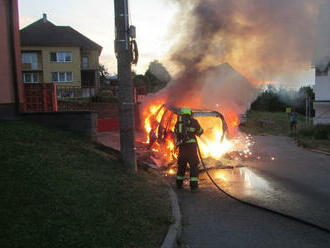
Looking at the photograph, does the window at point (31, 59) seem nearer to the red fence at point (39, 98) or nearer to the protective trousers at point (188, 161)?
the red fence at point (39, 98)

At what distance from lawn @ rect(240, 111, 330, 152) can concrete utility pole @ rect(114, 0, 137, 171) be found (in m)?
8.81

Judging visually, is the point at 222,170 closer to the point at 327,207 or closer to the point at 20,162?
the point at 327,207

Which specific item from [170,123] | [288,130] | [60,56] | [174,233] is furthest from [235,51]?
[60,56]

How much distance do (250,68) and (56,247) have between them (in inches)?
365

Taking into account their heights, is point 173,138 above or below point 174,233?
above

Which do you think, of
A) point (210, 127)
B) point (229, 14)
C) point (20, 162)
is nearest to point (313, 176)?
point (210, 127)

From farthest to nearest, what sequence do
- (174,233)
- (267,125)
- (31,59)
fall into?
(31,59) < (267,125) < (174,233)

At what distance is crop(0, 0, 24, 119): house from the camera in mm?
10531

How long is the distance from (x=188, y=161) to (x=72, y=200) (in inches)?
135

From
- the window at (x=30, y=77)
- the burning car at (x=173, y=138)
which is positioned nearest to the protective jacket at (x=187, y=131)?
the burning car at (x=173, y=138)

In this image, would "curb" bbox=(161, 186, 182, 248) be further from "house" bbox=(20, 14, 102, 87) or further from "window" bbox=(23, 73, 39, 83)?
"window" bbox=(23, 73, 39, 83)

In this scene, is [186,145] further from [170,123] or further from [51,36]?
[51,36]

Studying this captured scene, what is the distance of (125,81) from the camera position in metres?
7.69

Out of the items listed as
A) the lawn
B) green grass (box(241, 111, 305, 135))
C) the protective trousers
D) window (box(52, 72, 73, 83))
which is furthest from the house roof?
the protective trousers
